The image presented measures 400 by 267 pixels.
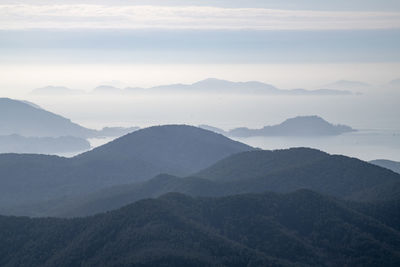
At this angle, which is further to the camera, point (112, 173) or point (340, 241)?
point (112, 173)

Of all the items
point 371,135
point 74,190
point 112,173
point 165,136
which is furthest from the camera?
point 371,135

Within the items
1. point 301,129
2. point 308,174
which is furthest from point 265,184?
point 301,129

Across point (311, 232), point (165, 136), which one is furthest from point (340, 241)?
point (165, 136)

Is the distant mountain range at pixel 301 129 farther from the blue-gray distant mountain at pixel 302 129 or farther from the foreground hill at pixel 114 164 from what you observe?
the foreground hill at pixel 114 164

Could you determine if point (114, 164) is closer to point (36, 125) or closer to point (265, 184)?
point (265, 184)

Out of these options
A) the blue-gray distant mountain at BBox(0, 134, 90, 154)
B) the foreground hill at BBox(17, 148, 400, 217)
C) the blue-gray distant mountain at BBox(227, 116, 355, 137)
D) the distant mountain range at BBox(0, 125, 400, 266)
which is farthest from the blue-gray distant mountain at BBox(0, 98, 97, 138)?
the foreground hill at BBox(17, 148, 400, 217)

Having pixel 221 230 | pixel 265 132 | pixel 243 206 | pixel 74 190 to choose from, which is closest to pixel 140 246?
pixel 221 230

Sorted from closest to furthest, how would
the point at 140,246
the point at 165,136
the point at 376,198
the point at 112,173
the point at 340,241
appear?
the point at 140,246, the point at 340,241, the point at 376,198, the point at 112,173, the point at 165,136

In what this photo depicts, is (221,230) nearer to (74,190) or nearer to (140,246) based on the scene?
(140,246)
